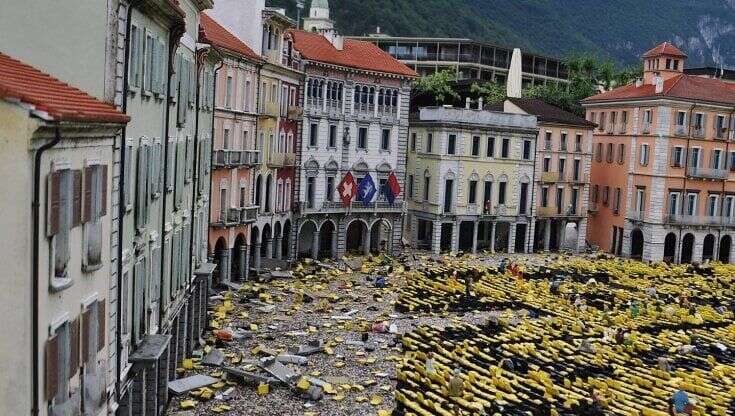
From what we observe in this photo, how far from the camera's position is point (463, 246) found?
7088 centimetres

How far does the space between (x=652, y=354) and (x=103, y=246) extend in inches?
1059

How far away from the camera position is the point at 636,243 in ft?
241

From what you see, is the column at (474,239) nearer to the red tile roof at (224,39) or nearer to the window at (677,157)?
the window at (677,157)

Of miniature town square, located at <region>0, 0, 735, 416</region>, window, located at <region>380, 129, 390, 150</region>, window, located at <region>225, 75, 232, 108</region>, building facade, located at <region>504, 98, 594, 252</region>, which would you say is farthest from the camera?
building facade, located at <region>504, 98, 594, 252</region>

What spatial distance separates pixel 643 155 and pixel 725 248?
10635 mm

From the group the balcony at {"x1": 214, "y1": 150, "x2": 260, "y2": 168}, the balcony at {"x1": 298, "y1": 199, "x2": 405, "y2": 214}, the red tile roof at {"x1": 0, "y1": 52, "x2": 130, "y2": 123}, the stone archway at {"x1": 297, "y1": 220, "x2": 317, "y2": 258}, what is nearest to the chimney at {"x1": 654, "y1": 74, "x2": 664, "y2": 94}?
the balcony at {"x1": 298, "y1": 199, "x2": 405, "y2": 214}

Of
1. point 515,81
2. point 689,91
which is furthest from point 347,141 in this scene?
point 515,81

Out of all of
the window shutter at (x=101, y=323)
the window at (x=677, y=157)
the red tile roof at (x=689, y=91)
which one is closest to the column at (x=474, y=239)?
the window at (x=677, y=157)

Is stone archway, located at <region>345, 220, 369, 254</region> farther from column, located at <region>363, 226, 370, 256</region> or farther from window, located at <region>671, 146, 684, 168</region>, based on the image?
window, located at <region>671, 146, 684, 168</region>

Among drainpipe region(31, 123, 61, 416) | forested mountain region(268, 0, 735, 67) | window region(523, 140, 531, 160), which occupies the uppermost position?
forested mountain region(268, 0, 735, 67)

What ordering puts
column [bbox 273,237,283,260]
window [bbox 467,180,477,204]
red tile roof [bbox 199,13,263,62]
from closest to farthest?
red tile roof [bbox 199,13,263,62] → column [bbox 273,237,283,260] → window [bbox 467,180,477,204]

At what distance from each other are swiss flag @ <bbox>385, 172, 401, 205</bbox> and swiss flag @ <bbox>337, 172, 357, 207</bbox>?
133 inches

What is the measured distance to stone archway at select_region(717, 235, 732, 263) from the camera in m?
72.9

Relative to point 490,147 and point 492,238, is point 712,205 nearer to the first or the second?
point 492,238
